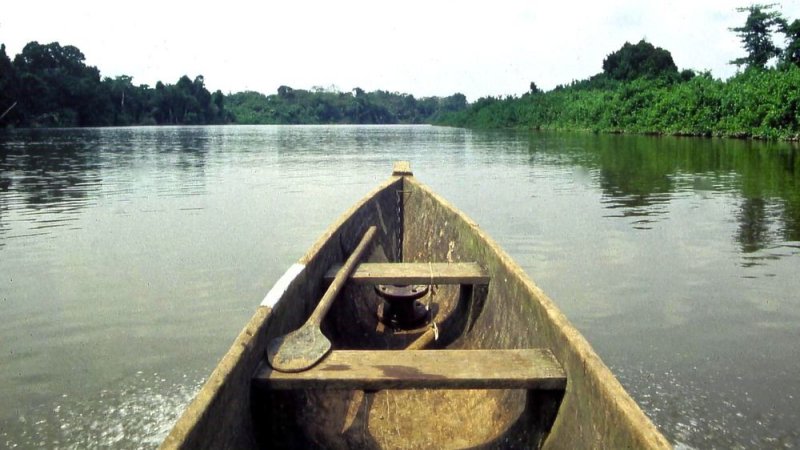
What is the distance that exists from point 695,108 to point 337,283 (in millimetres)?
31793

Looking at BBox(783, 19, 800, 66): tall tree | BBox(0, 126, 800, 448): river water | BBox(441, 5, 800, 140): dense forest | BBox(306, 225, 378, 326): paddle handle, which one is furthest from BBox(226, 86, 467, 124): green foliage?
BBox(306, 225, 378, 326): paddle handle

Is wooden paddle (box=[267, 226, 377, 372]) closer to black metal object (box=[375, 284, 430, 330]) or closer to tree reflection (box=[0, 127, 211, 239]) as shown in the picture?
black metal object (box=[375, 284, 430, 330])

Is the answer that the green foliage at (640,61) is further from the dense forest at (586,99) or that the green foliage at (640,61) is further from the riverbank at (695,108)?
the riverbank at (695,108)

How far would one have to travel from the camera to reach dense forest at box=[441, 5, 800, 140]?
82.7 feet

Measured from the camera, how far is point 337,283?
3.93m

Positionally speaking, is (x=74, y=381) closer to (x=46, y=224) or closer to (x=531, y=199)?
(x=46, y=224)

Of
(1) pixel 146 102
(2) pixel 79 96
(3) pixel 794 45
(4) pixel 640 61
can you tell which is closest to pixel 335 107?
(1) pixel 146 102

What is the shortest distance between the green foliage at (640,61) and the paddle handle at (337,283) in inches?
2167

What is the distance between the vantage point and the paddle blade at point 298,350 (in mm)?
2666

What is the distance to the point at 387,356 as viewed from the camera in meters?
2.85

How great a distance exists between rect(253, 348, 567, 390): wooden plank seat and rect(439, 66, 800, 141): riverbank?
2551 centimetres

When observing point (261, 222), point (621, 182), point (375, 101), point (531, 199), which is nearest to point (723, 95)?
point (621, 182)

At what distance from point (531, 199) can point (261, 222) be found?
5311mm

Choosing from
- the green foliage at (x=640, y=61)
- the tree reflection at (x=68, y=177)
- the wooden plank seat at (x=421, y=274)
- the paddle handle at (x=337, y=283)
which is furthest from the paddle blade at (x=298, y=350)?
the green foliage at (x=640, y=61)
